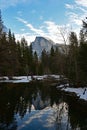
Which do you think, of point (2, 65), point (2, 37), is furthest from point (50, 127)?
point (2, 37)

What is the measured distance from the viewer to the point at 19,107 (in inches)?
1188

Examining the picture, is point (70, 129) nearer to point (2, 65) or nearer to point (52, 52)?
point (2, 65)

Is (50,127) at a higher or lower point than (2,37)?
lower

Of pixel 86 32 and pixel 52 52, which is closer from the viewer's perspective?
pixel 86 32

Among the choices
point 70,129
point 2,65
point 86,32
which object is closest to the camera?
point 70,129

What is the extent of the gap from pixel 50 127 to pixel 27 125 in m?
1.97

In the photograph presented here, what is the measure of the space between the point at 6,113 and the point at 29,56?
249 feet

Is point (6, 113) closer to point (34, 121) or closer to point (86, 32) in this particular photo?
point (34, 121)

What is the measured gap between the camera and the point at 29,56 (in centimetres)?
10144

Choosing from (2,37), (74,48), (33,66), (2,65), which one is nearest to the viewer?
(2,65)

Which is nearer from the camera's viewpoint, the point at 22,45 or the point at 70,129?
the point at 70,129

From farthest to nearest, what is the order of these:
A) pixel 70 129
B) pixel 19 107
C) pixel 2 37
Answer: pixel 2 37, pixel 19 107, pixel 70 129

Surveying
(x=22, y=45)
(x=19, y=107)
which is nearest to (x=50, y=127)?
(x=19, y=107)

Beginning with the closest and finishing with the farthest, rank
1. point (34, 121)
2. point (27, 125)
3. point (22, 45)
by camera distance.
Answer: point (27, 125), point (34, 121), point (22, 45)
